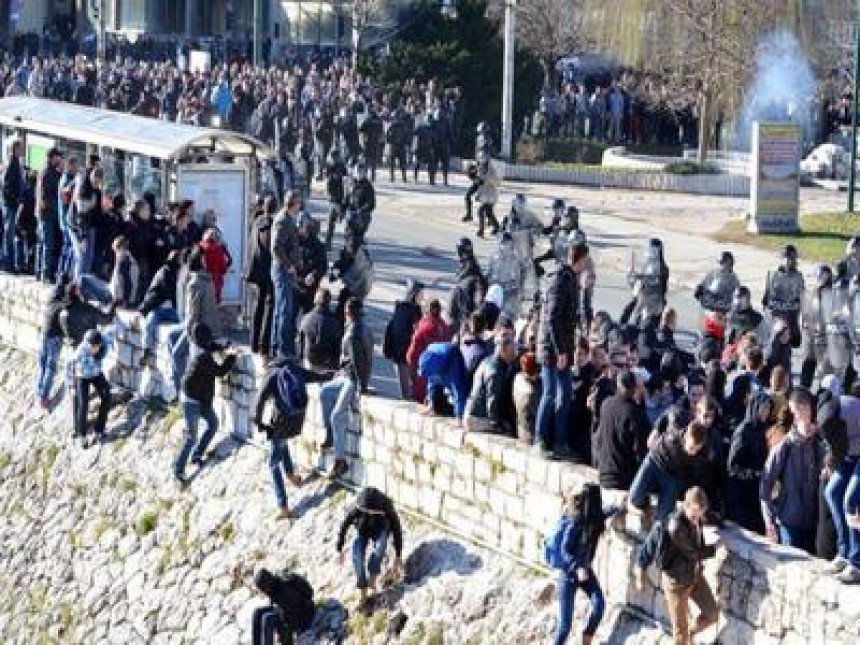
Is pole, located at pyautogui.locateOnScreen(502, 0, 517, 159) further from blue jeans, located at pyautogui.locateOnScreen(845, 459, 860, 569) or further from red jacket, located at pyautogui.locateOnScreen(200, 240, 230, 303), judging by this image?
blue jeans, located at pyautogui.locateOnScreen(845, 459, 860, 569)

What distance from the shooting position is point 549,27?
55531mm

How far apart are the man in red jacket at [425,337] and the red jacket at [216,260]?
4.04 metres

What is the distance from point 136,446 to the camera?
80.2 ft

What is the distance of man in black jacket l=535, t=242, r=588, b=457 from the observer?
1856cm

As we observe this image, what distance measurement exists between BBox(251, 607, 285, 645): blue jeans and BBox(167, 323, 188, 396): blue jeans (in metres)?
4.37

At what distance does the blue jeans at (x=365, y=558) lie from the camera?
19.5 m

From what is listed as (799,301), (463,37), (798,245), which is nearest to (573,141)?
(463,37)

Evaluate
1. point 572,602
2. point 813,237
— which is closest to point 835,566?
point 572,602

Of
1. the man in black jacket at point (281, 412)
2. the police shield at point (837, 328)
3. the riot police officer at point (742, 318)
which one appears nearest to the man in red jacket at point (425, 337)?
the man in black jacket at point (281, 412)

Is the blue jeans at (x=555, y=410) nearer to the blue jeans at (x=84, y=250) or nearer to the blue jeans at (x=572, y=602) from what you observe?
the blue jeans at (x=572, y=602)

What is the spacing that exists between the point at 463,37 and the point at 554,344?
31.3m

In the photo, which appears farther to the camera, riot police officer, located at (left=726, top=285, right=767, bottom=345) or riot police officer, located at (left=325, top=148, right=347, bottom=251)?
riot police officer, located at (left=325, top=148, right=347, bottom=251)

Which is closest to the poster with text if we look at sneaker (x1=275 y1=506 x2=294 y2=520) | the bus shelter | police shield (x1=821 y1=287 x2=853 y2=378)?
the bus shelter

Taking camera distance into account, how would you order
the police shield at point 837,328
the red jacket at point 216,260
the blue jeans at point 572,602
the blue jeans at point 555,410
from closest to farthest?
the blue jeans at point 572,602 → the blue jeans at point 555,410 → the police shield at point 837,328 → the red jacket at point 216,260
